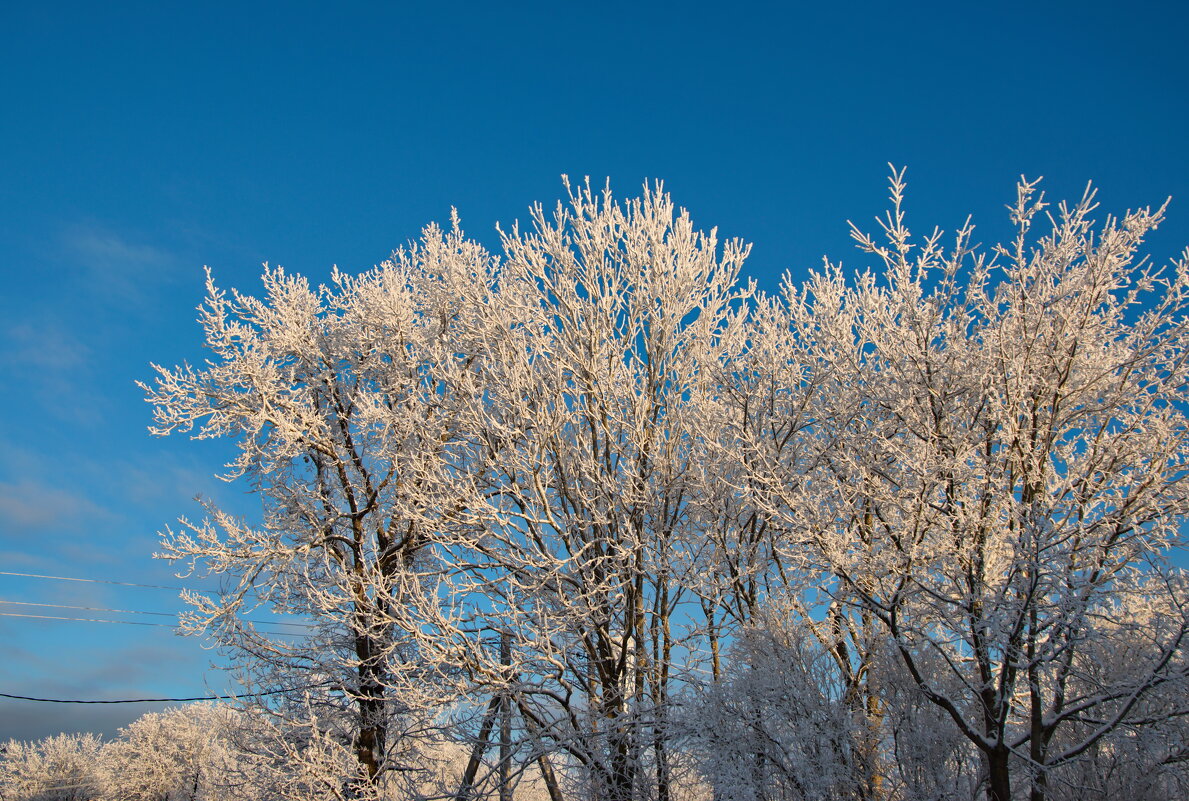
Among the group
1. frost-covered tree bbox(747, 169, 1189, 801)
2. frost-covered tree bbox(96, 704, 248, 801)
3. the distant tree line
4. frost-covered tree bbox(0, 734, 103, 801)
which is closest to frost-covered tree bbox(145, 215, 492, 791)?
the distant tree line

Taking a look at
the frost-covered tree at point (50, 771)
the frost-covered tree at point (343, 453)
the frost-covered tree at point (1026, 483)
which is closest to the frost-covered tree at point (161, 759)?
the frost-covered tree at point (50, 771)

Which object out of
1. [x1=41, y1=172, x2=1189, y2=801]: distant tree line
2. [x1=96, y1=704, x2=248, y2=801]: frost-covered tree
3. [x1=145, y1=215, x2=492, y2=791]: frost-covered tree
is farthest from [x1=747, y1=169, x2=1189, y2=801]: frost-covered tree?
[x1=96, y1=704, x2=248, y2=801]: frost-covered tree

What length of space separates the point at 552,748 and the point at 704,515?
10.3ft

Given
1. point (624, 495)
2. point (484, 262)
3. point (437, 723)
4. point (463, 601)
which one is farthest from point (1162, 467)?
point (484, 262)

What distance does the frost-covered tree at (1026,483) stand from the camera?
5.52 m

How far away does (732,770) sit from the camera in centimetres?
656

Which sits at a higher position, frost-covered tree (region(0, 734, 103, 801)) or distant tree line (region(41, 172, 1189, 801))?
distant tree line (region(41, 172, 1189, 801))

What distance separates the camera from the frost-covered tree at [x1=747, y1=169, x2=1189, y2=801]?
217 inches

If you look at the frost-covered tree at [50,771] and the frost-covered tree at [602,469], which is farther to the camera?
the frost-covered tree at [50,771]

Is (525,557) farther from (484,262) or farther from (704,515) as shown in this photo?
(484,262)

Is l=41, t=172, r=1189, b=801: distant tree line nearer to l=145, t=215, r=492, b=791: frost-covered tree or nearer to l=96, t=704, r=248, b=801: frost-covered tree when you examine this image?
l=145, t=215, r=492, b=791: frost-covered tree

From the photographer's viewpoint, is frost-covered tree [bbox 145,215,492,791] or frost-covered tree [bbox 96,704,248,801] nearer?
frost-covered tree [bbox 145,215,492,791]

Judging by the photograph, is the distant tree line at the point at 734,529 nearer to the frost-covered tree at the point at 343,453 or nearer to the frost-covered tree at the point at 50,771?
the frost-covered tree at the point at 343,453

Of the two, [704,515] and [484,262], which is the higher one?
[484,262]
